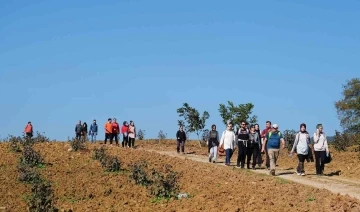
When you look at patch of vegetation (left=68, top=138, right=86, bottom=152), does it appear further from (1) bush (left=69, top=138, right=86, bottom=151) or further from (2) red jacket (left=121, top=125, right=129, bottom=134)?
(2) red jacket (left=121, top=125, right=129, bottom=134)

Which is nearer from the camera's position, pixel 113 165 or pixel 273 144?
pixel 113 165

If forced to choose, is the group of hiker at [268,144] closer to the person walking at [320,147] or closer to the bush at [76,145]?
the person walking at [320,147]

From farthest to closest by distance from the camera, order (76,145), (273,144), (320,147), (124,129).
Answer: (124,129), (76,145), (320,147), (273,144)

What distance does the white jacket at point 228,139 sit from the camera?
22.1 m

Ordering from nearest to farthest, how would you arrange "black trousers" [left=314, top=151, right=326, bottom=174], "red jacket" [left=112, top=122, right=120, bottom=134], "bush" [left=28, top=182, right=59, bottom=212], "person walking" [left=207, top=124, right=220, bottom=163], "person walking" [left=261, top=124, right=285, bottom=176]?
"bush" [left=28, top=182, right=59, bottom=212] < "person walking" [left=261, top=124, right=285, bottom=176] < "black trousers" [left=314, top=151, right=326, bottom=174] < "person walking" [left=207, top=124, right=220, bottom=163] < "red jacket" [left=112, top=122, right=120, bottom=134]

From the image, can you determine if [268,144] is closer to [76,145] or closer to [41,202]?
[76,145]

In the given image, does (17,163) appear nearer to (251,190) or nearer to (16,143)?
(16,143)

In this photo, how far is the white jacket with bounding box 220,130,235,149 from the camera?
869 inches

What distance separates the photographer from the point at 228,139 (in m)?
22.1

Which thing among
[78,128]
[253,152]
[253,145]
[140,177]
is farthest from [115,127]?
[140,177]

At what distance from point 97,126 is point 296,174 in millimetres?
16914

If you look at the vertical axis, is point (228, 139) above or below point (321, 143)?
above

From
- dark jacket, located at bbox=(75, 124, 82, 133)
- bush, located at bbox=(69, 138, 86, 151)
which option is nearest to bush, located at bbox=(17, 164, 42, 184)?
bush, located at bbox=(69, 138, 86, 151)

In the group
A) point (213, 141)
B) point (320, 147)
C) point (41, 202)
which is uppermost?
point (213, 141)
